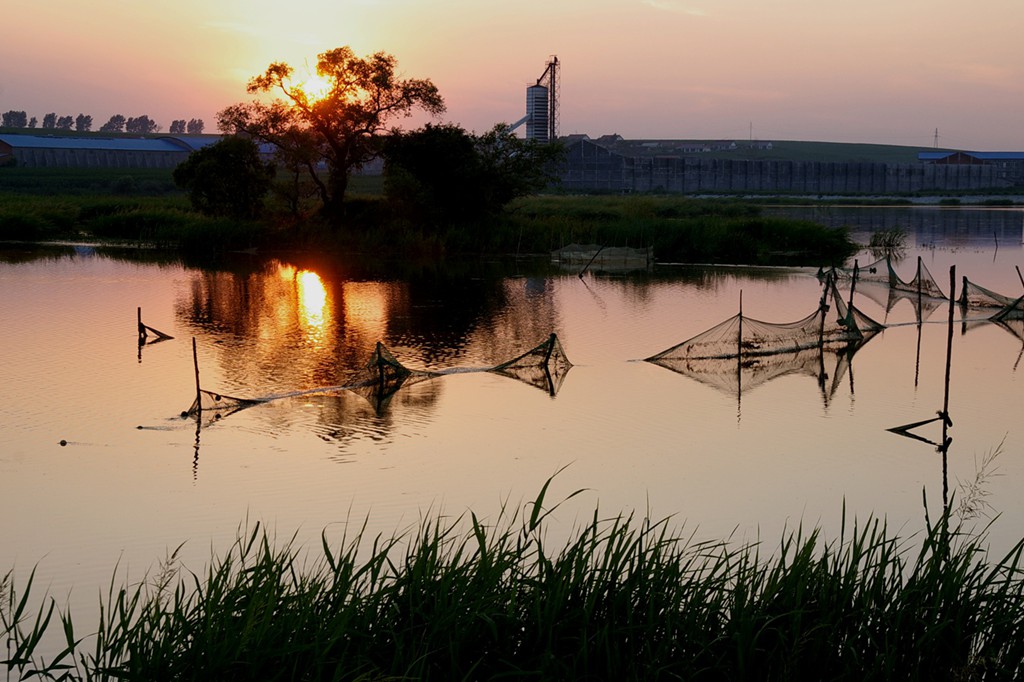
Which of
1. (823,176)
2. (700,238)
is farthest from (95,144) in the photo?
(700,238)

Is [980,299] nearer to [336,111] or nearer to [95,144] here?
[336,111]

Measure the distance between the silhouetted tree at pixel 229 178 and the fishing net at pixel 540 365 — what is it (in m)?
31.3

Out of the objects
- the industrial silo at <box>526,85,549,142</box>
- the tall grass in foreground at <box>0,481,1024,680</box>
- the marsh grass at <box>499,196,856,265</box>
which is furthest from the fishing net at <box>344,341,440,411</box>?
the industrial silo at <box>526,85,549,142</box>

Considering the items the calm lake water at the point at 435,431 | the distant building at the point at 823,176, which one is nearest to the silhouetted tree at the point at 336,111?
the calm lake water at the point at 435,431

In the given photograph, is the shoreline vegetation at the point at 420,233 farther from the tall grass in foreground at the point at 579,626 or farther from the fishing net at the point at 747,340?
→ the tall grass in foreground at the point at 579,626

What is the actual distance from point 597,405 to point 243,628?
10.8 metres

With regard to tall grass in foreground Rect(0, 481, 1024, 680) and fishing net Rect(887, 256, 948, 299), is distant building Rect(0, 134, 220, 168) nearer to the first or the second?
fishing net Rect(887, 256, 948, 299)

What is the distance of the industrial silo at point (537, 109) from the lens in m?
122

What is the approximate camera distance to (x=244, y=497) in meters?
11.4

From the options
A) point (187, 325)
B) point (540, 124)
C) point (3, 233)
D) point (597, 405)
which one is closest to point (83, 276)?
point (187, 325)

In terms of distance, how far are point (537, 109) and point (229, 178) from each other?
259 ft

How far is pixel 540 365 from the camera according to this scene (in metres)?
18.8

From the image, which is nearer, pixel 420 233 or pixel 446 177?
pixel 420 233

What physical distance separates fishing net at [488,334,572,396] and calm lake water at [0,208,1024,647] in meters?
0.33
